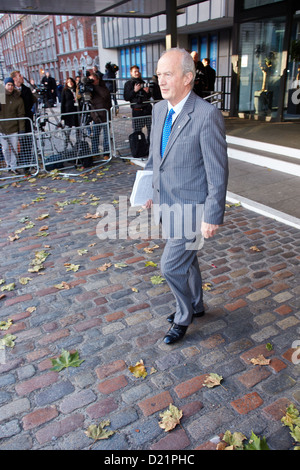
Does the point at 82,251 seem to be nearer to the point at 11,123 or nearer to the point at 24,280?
the point at 24,280

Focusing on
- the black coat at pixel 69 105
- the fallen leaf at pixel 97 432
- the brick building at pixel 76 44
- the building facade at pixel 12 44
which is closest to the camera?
the fallen leaf at pixel 97 432

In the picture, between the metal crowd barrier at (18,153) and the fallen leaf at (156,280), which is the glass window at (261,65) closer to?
the metal crowd barrier at (18,153)

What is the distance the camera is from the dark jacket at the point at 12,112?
8750mm

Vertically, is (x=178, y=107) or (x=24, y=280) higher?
(x=178, y=107)

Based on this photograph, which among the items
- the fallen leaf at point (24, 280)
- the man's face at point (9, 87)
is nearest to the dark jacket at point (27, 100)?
the man's face at point (9, 87)

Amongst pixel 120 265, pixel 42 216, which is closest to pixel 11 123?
pixel 42 216

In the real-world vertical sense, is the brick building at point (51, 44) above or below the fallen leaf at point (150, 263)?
above

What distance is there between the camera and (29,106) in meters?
9.38

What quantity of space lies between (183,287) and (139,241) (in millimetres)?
2281

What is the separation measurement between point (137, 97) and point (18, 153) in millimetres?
3367

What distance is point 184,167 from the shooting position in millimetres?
2711

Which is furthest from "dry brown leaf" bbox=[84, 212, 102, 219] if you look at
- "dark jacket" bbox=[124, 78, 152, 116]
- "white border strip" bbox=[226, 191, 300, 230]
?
"dark jacket" bbox=[124, 78, 152, 116]

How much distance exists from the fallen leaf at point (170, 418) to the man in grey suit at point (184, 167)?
71cm

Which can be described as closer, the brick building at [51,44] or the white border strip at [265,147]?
the white border strip at [265,147]
